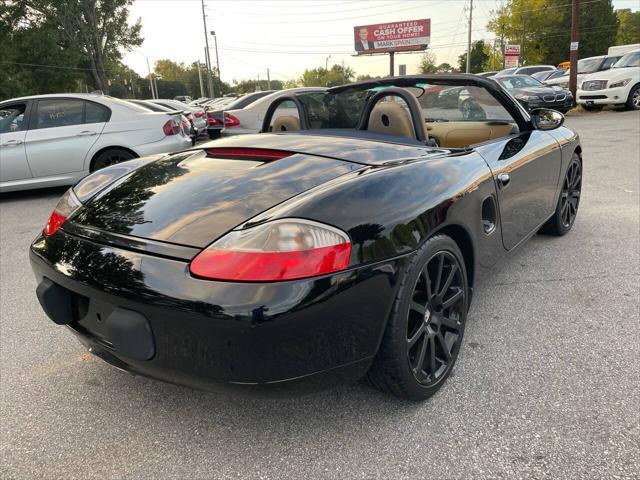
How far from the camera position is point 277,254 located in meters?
1.50

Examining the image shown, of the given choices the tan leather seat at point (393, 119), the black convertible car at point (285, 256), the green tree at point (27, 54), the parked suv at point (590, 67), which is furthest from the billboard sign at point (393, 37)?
the black convertible car at point (285, 256)

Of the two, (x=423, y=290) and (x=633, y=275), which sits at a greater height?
(x=423, y=290)

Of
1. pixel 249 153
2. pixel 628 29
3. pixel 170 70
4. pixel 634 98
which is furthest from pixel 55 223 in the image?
pixel 170 70

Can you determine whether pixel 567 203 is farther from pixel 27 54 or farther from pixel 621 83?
Result: pixel 27 54

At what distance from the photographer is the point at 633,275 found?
10.4ft

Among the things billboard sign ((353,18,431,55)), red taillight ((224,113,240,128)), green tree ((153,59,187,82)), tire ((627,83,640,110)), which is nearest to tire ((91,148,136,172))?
red taillight ((224,113,240,128))

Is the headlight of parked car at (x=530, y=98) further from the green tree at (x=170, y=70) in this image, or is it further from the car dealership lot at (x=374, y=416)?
the green tree at (x=170, y=70)

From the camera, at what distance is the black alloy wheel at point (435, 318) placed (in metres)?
1.91

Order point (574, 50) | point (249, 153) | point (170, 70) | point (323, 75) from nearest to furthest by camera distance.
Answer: point (249, 153), point (574, 50), point (170, 70), point (323, 75)

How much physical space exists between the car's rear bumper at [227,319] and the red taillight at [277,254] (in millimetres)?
33

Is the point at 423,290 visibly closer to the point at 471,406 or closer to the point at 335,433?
the point at 471,406

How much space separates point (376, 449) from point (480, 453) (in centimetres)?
36

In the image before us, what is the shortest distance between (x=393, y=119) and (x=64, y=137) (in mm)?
5373

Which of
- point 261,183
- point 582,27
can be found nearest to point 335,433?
point 261,183
